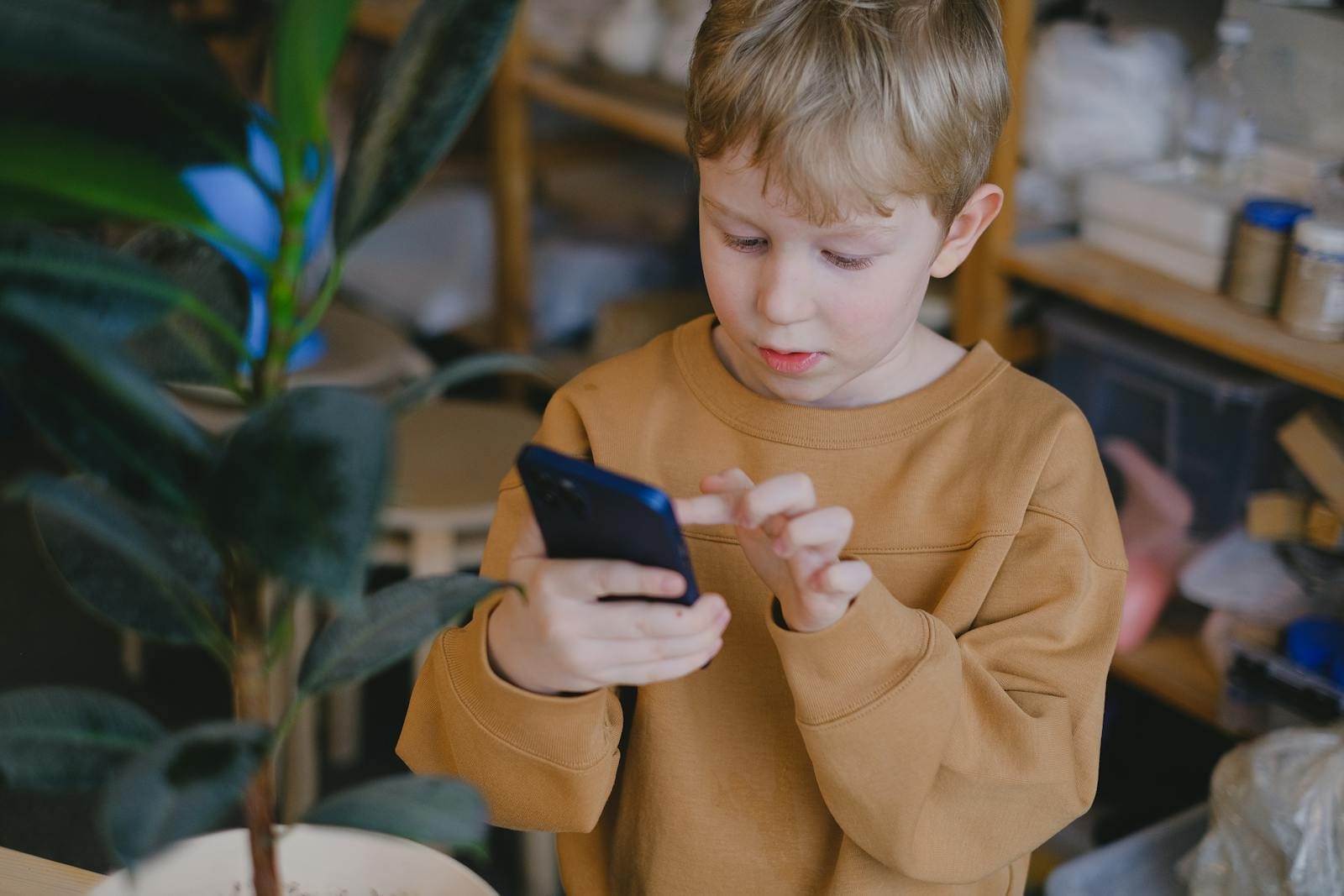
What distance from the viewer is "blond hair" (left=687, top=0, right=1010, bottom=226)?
0.83 m

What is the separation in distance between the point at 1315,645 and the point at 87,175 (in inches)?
54.3

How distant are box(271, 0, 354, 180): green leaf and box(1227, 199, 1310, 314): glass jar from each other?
4.00ft

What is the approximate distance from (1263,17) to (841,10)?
1.01m

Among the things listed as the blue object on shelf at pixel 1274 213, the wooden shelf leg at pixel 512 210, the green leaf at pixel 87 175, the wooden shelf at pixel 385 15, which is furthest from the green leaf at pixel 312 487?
the wooden shelf at pixel 385 15

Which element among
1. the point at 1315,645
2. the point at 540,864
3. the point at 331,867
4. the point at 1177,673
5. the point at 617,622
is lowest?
the point at 540,864

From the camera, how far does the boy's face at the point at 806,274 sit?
2.80 ft

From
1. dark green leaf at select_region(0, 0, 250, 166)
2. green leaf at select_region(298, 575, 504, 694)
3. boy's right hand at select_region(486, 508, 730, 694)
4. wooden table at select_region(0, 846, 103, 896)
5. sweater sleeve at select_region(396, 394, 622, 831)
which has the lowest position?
wooden table at select_region(0, 846, 103, 896)

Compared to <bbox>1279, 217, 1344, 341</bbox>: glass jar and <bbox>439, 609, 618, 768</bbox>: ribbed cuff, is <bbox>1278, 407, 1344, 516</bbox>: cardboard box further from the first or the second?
<bbox>439, 609, 618, 768</bbox>: ribbed cuff

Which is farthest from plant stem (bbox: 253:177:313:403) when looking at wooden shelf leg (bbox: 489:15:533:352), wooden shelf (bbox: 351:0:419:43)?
wooden shelf (bbox: 351:0:419:43)

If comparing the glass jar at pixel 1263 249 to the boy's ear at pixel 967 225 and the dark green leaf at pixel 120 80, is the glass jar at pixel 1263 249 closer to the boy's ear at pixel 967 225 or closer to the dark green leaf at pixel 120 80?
the boy's ear at pixel 967 225

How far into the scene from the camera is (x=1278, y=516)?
1660 millimetres

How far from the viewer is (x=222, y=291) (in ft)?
2.30

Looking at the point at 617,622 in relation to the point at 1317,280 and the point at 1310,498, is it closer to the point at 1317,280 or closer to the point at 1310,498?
the point at 1317,280

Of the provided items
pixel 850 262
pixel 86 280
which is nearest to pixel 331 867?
pixel 86 280
